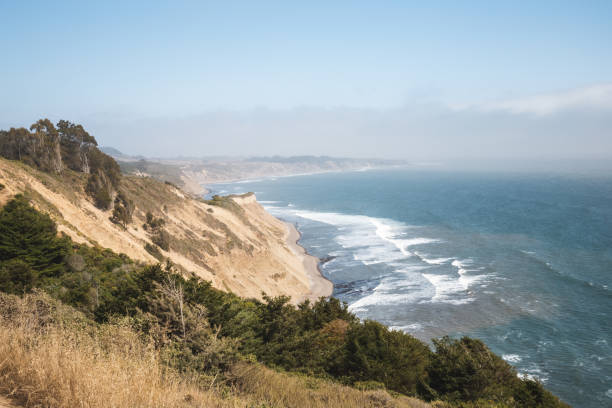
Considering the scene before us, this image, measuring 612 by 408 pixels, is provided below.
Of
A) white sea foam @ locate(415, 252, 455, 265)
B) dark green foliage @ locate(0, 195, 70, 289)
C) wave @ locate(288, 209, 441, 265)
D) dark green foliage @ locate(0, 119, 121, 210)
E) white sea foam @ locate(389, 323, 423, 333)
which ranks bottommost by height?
white sea foam @ locate(389, 323, 423, 333)

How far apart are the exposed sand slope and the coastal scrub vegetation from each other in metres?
6.16

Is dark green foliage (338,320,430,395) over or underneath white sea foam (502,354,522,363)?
over

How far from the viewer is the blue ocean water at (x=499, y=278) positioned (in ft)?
95.3

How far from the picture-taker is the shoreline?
148ft

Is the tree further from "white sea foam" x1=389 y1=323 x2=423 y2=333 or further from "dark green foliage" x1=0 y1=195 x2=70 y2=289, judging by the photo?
"white sea foam" x1=389 y1=323 x2=423 y2=333

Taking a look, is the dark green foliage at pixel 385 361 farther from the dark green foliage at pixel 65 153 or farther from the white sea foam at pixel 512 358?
the dark green foliage at pixel 65 153

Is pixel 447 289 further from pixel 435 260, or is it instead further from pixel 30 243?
pixel 30 243

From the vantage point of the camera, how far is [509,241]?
63.0 meters

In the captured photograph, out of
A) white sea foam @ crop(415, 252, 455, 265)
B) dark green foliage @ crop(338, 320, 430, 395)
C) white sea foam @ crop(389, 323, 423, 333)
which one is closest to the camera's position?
dark green foliage @ crop(338, 320, 430, 395)


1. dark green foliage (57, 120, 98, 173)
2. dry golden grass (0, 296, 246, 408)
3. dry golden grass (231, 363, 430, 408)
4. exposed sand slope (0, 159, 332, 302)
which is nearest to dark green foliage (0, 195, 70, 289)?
exposed sand slope (0, 159, 332, 302)

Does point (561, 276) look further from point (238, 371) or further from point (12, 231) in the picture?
point (12, 231)

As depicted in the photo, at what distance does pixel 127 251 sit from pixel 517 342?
3385 cm

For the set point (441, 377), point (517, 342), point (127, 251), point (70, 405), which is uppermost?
point (70, 405)

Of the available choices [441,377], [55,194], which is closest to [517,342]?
[441,377]
